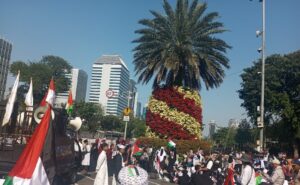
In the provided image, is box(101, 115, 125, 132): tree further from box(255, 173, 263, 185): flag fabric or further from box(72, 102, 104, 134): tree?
box(255, 173, 263, 185): flag fabric

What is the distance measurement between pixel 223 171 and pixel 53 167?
8357 mm

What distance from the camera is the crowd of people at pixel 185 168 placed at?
8.82 m

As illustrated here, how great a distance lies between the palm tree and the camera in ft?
90.0

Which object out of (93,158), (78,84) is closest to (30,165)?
(93,158)

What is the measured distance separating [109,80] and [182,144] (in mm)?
143867

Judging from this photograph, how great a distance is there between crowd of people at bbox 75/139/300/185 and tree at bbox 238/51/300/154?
18926 millimetres

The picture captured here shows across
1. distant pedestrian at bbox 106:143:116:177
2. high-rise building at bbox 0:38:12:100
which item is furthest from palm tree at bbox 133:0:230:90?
high-rise building at bbox 0:38:12:100

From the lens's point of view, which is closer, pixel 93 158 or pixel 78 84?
pixel 93 158

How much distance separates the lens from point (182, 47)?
2723 centimetres

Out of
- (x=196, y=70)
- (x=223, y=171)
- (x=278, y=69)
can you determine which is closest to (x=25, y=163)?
(x=223, y=171)

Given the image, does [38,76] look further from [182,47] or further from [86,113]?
[182,47]

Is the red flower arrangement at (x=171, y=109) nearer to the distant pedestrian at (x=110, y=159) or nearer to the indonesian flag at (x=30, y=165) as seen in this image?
the distant pedestrian at (x=110, y=159)

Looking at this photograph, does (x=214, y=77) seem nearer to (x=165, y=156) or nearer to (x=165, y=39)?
(x=165, y=39)

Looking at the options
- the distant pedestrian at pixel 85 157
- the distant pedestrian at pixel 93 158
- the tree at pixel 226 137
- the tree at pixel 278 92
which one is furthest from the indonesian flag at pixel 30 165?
the tree at pixel 226 137
